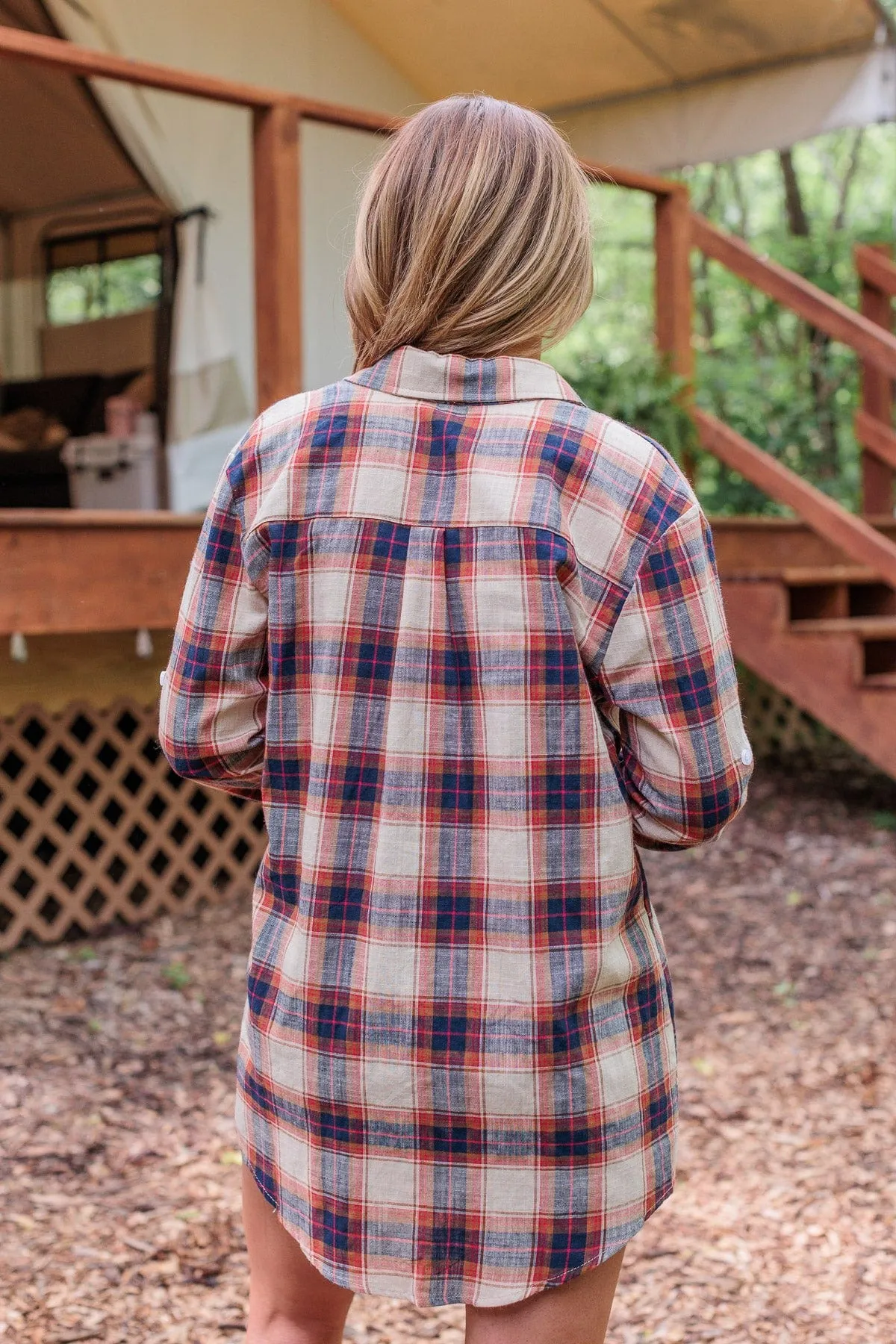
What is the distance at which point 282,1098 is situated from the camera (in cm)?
112

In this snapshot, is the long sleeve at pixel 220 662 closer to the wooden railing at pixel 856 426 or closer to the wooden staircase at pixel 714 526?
the wooden staircase at pixel 714 526

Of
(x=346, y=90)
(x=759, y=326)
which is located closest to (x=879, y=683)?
(x=346, y=90)

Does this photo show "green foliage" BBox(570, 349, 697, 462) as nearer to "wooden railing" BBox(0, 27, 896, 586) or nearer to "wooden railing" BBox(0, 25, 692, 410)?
"wooden railing" BBox(0, 27, 896, 586)

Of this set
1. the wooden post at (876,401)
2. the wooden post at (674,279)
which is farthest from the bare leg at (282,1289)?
the wooden post at (876,401)

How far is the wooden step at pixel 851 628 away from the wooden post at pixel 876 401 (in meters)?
→ 1.76

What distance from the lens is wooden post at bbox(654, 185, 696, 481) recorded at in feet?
17.1

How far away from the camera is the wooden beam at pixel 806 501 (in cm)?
460

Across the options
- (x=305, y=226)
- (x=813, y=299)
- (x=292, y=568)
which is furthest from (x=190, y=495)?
(x=292, y=568)

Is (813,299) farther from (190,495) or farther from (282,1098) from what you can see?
(282,1098)

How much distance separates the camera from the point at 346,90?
6828 millimetres

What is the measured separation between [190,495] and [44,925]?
214 cm

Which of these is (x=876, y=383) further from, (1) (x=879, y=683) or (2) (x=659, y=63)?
(1) (x=879, y=683)

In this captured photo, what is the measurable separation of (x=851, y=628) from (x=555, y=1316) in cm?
384

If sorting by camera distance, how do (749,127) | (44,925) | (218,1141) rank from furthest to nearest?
(749,127) → (44,925) → (218,1141)
